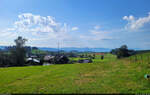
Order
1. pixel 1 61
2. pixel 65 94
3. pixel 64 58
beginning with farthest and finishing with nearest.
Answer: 1. pixel 64 58
2. pixel 1 61
3. pixel 65 94

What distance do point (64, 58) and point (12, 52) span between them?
17438mm

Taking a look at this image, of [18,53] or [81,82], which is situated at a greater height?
[18,53]

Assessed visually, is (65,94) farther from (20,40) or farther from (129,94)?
(20,40)

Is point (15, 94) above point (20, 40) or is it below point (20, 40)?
below

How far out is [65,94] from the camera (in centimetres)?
577

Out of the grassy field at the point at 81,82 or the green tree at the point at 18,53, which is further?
the green tree at the point at 18,53

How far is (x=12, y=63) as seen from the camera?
3712cm

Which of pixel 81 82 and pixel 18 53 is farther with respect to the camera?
pixel 18 53

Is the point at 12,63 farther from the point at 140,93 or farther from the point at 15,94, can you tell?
the point at 140,93

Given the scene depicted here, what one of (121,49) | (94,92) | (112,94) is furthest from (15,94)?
(121,49)

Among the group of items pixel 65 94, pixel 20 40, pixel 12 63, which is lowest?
pixel 12 63

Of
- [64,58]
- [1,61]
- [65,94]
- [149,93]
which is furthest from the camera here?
[64,58]

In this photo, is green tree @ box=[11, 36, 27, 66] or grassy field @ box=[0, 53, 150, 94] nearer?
grassy field @ box=[0, 53, 150, 94]

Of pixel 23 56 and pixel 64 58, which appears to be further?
pixel 64 58
